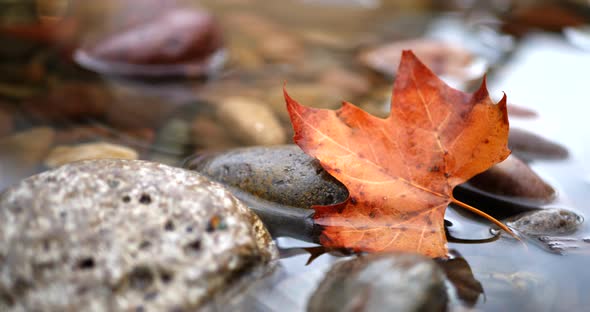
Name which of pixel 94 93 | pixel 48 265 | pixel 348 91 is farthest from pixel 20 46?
pixel 48 265

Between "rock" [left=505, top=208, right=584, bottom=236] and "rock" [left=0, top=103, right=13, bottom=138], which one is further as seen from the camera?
"rock" [left=0, top=103, right=13, bottom=138]

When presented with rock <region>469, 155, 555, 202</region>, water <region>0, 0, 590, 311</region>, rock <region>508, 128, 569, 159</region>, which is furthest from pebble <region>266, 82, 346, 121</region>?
rock <region>469, 155, 555, 202</region>

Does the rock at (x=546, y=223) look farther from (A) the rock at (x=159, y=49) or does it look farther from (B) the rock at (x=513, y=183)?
(A) the rock at (x=159, y=49)

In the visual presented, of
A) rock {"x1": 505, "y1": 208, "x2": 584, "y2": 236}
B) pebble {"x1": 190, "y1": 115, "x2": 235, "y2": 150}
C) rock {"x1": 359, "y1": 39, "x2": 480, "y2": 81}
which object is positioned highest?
rock {"x1": 359, "y1": 39, "x2": 480, "y2": 81}

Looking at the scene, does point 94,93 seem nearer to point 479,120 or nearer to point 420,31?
point 479,120

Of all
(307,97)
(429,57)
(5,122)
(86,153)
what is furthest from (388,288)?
(429,57)

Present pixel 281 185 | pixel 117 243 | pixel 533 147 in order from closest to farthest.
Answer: pixel 117 243 → pixel 281 185 → pixel 533 147

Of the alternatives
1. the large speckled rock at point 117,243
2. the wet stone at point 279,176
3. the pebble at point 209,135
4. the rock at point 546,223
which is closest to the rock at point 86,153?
the pebble at point 209,135

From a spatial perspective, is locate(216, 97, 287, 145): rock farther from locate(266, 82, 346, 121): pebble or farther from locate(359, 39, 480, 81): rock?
locate(359, 39, 480, 81): rock

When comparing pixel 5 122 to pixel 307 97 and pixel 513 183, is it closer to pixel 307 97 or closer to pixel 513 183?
pixel 307 97
